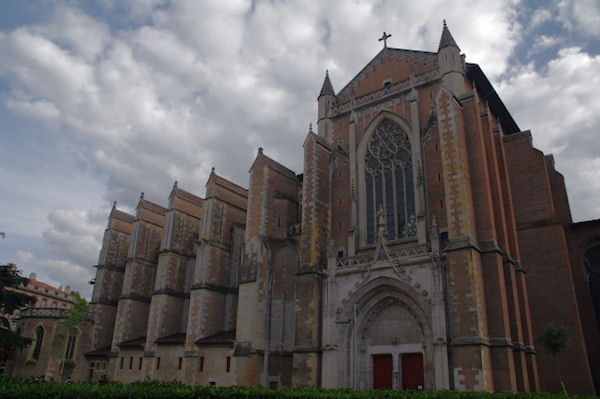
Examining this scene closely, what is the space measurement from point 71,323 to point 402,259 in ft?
100

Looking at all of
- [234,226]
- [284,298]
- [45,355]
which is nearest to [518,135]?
[284,298]

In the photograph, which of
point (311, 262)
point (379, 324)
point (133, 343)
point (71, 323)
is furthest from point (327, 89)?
point (71, 323)

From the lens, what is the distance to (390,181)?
2500 cm

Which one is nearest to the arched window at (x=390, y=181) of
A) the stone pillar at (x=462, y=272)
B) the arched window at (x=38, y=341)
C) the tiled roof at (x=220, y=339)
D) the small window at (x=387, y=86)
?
the small window at (x=387, y=86)

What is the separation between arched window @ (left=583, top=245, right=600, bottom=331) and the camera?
22906 millimetres

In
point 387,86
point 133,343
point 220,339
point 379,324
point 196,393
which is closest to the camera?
point 196,393

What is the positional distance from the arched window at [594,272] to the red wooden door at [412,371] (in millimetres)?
9614

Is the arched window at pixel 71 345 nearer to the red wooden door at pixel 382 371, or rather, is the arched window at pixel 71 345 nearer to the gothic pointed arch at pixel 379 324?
the gothic pointed arch at pixel 379 324

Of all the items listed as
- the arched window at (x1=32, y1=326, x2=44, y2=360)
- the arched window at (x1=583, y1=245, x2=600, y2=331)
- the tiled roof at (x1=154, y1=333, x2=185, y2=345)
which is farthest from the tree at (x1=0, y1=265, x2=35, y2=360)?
the arched window at (x1=583, y1=245, x2=600, y2=331)

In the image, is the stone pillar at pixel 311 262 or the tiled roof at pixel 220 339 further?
the tiled roof at pixel 220 339

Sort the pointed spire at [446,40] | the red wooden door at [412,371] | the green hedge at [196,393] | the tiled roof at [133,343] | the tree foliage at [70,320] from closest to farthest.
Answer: the green hedge at [196,393]
the red wooden door at [412,371]
the pointed spire at [446,40]
the tiled roof at [133,343]
the tree foliage at [70,320]

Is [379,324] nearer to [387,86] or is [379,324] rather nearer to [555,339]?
[555,339]

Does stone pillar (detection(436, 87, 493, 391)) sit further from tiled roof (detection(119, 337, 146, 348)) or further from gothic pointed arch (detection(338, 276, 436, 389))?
tiled roof (detection(119, 337, 146, 348))

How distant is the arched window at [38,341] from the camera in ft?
129
